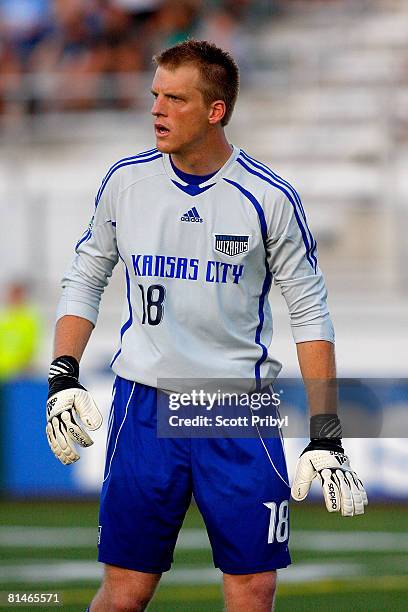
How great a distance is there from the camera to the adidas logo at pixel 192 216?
4293 mm

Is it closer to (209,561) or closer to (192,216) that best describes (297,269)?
(192,216)

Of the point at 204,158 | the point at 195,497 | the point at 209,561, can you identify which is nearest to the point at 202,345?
the point at 195,497

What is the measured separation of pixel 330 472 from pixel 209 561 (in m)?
4.24

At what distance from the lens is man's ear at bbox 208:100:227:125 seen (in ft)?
14.1

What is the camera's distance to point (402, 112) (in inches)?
554

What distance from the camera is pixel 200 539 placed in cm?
902

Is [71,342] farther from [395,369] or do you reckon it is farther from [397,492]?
[395,369]

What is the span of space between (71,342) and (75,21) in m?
12.0

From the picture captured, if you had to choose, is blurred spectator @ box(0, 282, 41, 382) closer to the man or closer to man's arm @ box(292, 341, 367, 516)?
the man

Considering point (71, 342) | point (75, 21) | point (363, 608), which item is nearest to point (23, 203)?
point (75, 21)

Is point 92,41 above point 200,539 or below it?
above

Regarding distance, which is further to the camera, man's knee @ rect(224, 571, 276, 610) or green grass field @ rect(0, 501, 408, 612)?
green grass field @ rect(0, 501, 408, 612)

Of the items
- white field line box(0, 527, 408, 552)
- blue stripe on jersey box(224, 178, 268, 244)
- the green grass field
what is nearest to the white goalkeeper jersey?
blue stripe on jersey box(224, 178, 268, 244)

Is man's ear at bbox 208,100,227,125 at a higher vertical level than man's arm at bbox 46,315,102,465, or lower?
higher
